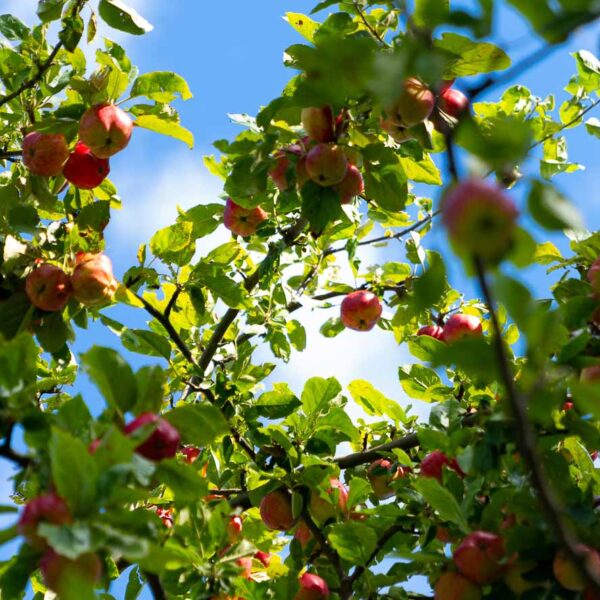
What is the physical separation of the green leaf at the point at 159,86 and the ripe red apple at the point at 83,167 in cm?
28

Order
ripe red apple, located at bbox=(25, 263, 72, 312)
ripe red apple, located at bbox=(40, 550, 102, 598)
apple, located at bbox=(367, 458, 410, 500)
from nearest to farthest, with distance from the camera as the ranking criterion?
ripe red apple, located at bbox=(40, 550, 102, 598) → ripe red apple, located at bbox=(25, 263, 72, 312) → apple, located at bbox=(367, 458, 410, 500)

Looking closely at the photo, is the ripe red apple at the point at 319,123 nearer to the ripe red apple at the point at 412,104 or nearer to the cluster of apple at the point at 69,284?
the ripe red apple at the point at 412,104

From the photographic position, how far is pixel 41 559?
169cm

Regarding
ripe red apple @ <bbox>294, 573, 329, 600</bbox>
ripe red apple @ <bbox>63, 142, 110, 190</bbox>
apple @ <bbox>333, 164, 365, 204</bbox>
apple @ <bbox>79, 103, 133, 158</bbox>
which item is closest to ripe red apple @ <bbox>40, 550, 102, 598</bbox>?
ripe red apple @ <bbox>294, 573, 329, 600</bbox>

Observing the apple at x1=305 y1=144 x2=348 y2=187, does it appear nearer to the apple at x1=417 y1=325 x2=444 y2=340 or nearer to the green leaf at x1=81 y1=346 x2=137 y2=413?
the green leaf at x1=81 y1=346 x2=137 y2=413

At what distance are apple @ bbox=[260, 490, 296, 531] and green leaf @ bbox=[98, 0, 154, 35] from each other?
175 centimetres

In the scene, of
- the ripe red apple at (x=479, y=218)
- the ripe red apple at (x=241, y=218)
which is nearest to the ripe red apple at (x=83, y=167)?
the ripe red apple at (x=241, y=218)

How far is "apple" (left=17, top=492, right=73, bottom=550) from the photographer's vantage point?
1551mm

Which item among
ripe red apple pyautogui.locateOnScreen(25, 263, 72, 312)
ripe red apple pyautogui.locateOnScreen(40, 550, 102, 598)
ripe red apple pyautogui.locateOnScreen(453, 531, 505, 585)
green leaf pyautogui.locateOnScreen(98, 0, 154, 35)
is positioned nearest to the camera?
ripe red apple pyautogui.locateOnScreen(40, 550, 102, 598)

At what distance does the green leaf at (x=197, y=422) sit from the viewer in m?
1.99

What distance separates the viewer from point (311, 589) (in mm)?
2793

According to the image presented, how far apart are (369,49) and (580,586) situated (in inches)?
52.4

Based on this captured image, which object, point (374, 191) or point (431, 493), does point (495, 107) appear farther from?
point (431, 493)

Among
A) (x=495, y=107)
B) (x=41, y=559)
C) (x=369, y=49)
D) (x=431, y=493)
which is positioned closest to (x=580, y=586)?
(x=431, y=493)
